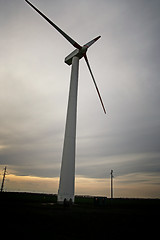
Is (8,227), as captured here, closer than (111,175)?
Yes

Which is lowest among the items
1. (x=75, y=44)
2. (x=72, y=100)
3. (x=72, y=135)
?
(x=72, y=135)

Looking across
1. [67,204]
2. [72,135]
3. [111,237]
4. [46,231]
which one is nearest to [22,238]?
[46,231]

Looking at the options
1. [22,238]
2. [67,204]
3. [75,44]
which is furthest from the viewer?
[75,44]

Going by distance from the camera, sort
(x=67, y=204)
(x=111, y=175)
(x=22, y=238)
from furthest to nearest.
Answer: (x=111, y=175) < (x=67, y=204) < (x=22, y=238)

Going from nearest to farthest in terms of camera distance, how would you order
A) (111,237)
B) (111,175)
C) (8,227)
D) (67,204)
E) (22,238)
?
(22,238) < (111,237) < (8,227) < (67,204) < (111,175)

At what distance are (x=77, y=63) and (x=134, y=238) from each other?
3120 cm

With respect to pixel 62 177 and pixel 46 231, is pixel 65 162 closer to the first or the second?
pixel 62 177

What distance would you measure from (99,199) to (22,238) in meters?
26.7

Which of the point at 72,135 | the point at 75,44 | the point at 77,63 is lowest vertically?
the point at 72,135

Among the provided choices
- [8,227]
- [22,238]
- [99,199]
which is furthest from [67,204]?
[22,238]

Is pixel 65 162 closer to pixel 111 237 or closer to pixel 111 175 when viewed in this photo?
pixel 111 237

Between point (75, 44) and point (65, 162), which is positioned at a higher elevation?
point (75, 44)

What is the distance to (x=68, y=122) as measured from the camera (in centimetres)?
3045

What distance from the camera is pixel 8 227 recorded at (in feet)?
34.3
